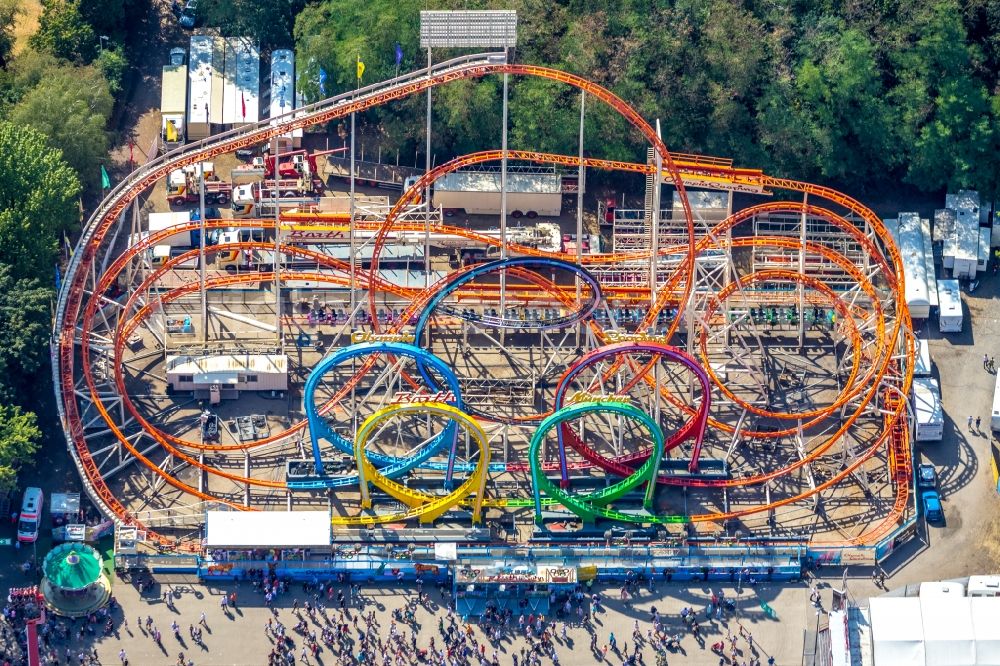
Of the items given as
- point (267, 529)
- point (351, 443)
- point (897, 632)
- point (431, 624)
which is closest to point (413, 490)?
point (351, 443)

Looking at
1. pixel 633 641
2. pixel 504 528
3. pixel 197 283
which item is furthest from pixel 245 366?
pixel 633 641

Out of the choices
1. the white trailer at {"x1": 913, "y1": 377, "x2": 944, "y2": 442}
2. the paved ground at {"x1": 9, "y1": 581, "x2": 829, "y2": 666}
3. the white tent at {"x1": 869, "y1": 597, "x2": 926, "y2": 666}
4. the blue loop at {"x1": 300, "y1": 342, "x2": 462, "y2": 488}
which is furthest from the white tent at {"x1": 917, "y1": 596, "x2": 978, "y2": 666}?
the blue loop at {"x1": 300, "y1": 342, "x2": 462, "y2": 488}

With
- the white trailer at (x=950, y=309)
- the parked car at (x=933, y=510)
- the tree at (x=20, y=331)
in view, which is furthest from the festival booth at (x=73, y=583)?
the white trailer at (x=950, y=309)

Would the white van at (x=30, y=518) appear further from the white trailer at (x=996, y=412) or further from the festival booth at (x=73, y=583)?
the white trailer at (x=996, y=412)

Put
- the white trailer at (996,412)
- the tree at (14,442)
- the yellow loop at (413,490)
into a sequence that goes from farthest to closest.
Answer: the white trailer at (996,412), the yellow loop at (413,490), the tree at (14,442)

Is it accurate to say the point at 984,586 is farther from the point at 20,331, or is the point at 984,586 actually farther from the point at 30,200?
the point at 30,200

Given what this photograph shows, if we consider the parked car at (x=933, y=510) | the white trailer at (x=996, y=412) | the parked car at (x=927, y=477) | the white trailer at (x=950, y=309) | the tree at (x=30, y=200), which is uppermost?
the tree at (x=30, y=200)
